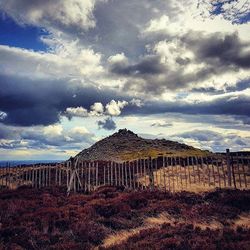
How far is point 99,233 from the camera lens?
11.6 m

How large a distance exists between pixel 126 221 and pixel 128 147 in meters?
36.9

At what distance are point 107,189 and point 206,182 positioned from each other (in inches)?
313

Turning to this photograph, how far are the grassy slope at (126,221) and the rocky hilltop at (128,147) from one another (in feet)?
90.4

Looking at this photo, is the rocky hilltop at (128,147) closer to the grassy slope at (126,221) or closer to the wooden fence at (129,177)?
the wooden fence at (129,177)

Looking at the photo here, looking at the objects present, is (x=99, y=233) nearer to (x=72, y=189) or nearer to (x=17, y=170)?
(x=72, y=189)

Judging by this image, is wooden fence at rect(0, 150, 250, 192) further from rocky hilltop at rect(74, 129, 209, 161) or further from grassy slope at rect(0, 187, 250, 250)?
rocky hilltop at rect(74, 129, 209, 161)

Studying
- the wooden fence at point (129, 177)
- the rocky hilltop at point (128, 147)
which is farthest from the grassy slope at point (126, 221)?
the rocky hilltop at point (128, 147)

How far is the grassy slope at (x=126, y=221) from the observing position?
32.9 feet

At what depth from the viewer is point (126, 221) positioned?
43.8ft

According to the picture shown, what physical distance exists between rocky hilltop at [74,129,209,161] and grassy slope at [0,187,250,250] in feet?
90.4

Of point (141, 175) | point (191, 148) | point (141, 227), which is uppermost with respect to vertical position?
point (191, 148)

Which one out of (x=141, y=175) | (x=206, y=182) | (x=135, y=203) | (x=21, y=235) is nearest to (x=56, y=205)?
(x=135, y=203)

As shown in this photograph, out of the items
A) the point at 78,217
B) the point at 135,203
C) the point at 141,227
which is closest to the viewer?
the point at 141,227

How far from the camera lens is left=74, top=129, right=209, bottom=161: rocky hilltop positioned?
1869 inches
